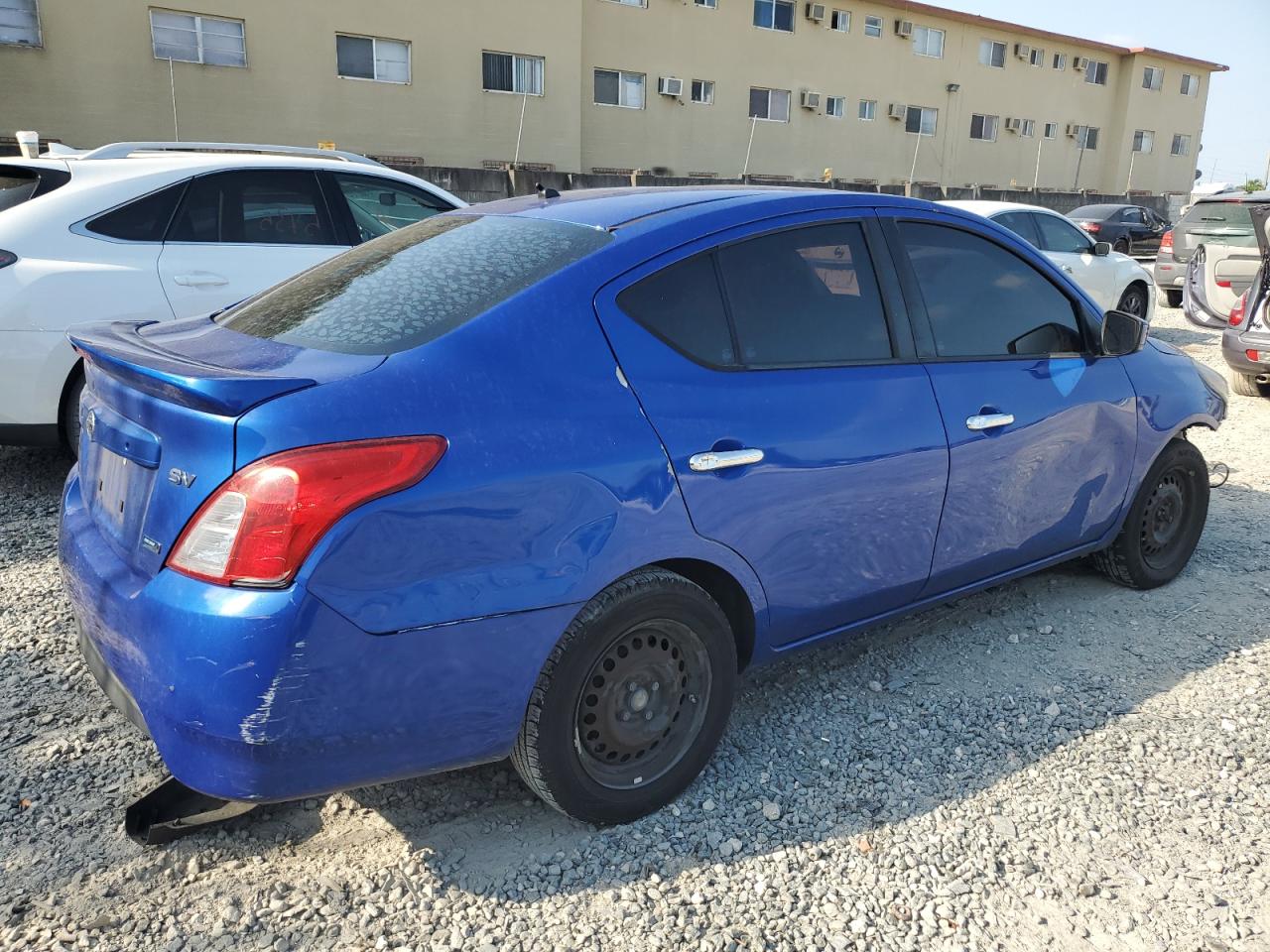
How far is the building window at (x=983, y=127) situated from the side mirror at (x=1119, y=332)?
33113 millimetres

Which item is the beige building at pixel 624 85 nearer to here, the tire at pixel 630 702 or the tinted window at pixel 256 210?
the tinted window at pixel 256 210

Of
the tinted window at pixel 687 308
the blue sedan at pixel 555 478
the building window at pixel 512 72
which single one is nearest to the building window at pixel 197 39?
the building window at pixel 512 72

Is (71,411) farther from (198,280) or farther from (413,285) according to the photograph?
(413,285)

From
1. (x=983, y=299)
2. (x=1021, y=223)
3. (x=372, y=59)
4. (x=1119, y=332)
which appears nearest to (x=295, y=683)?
(x=983, y=299)

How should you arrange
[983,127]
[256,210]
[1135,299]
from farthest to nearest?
1. [983,127]
2. [1135,299]
3. [256,210]

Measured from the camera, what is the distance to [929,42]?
31.5 meters

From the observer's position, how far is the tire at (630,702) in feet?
8.01

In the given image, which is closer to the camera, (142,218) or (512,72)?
(142,218)

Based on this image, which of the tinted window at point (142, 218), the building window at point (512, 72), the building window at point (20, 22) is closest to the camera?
the tinted window at point (142, 218)

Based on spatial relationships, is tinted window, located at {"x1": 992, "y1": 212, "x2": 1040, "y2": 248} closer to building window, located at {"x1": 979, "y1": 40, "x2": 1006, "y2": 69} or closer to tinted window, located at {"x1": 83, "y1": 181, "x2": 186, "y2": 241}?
tinted window, located at {"x1": 83, "y1": 181, "x2": 186, "y2": 241}

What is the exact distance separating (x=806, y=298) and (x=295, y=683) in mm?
1834

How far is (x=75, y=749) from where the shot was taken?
2953mm

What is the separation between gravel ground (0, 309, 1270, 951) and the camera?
235 centimetres

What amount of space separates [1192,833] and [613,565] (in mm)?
1800
